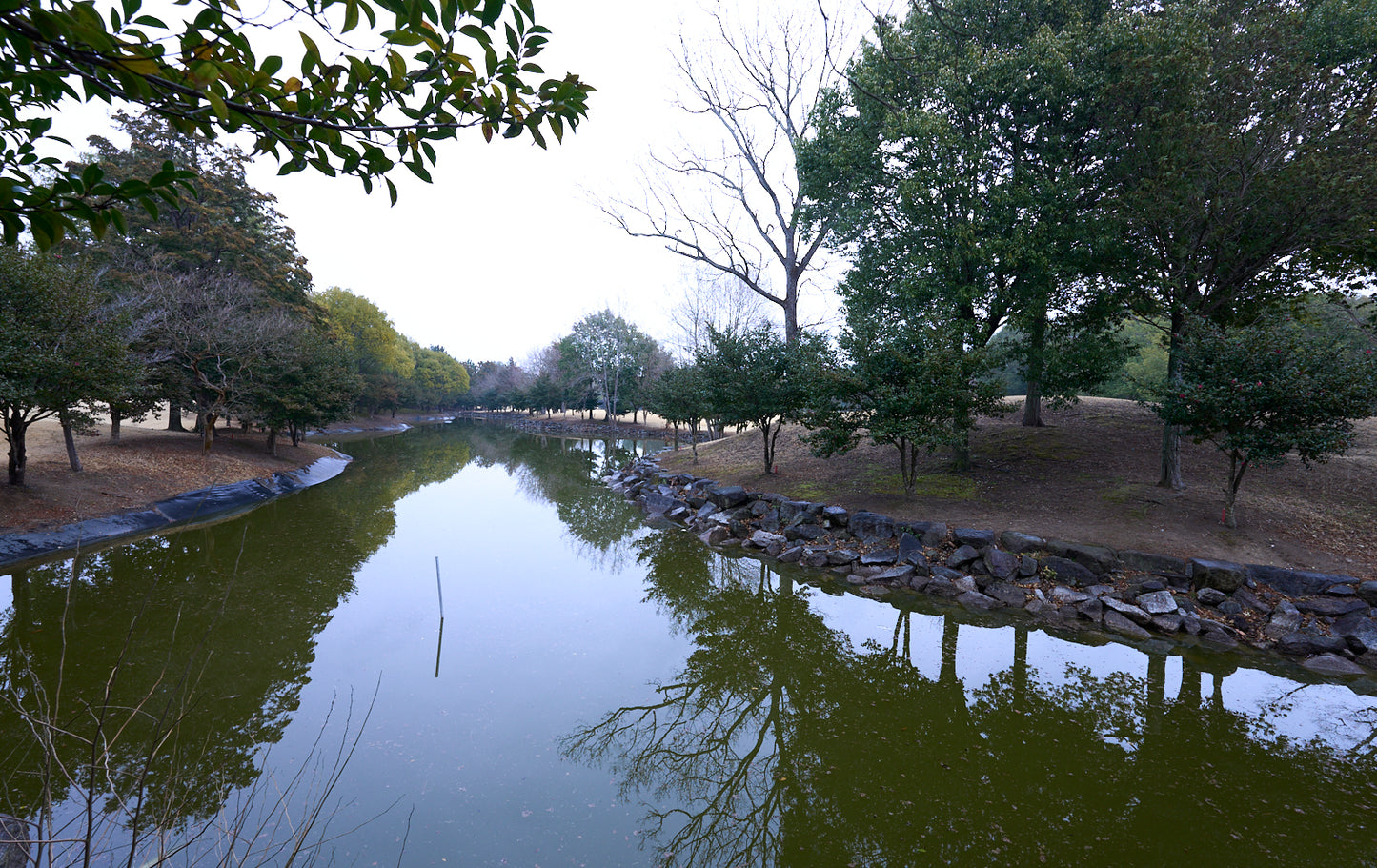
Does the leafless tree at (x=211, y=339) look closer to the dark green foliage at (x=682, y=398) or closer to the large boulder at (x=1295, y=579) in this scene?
the dark green foliage at (x=682, y=398)

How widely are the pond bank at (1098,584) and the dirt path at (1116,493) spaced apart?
0.62 meters

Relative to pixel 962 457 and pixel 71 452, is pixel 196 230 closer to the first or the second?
pixel 71 452

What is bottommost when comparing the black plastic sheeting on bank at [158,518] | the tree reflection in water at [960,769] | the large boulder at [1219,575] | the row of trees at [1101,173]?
the tree reflection in water at [960,769]

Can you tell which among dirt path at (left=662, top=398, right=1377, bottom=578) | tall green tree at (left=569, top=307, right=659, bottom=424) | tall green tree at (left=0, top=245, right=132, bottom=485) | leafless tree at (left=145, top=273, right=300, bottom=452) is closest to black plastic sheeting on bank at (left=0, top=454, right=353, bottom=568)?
tall green tree at (left=0, top=245, right=132, bottom=485)

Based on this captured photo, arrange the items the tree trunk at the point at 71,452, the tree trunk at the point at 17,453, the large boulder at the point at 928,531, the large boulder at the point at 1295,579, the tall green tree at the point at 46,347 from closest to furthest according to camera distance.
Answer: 1. the large boulder at the point at 1295,579
2. the large boulder at the point at 928,531
3. the tall green tree at the point at 46,347
4. the tree trunk at the point at 17,453
5. the tree trunk at the point at 71,452

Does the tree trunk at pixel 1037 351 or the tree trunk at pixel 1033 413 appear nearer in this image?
the tree trunk at pixel 1037 351

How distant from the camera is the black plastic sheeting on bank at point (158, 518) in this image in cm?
994

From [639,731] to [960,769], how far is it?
2956 mm

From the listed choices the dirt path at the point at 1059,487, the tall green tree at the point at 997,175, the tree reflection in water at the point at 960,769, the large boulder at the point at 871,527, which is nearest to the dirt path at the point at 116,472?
the dirt path at the point at 1059,487

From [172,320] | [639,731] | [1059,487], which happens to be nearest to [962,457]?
[1059,487]

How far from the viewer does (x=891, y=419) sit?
449 inches

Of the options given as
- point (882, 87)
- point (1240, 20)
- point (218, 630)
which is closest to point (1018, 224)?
point (882, 87)

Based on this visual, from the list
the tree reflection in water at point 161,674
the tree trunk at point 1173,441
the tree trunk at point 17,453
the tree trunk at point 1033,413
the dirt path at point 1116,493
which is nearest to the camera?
the tree reflection in water at point 161,674

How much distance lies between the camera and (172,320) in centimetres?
1767
